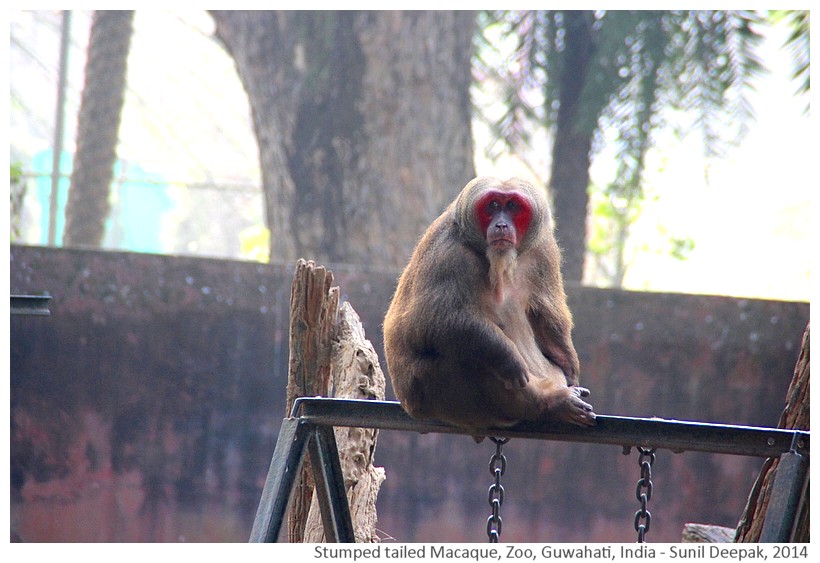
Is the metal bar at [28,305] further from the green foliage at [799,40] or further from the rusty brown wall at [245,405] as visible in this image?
the green foliage at [799,40]

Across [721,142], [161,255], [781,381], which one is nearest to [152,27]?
[721,142]

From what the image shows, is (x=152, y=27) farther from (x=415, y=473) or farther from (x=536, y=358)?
(x=536, y=358)

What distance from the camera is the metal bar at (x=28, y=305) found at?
13.1ft

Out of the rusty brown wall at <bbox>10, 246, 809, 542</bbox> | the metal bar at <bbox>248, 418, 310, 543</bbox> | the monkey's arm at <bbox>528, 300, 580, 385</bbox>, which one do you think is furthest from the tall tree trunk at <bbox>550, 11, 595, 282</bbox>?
the metal bar at <bbox>248, 418, 310, 543</bbox>

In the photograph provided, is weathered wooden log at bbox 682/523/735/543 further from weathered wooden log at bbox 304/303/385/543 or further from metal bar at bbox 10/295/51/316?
metal bar at bbox 10/295/51/316

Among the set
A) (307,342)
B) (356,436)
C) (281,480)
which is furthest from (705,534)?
(281,480)

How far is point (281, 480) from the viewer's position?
9.98ft

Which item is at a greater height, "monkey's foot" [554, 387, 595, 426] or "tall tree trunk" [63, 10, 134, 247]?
"tall tree trunk" [63, 10, 134, 247]

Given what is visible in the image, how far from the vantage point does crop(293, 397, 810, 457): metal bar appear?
2.82 metres

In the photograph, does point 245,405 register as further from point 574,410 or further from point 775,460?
point 775,460

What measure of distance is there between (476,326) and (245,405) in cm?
300

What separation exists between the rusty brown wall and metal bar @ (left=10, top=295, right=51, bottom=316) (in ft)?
6.54

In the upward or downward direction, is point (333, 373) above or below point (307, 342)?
below

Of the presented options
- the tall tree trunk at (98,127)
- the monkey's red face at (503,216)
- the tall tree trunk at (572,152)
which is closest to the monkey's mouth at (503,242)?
the monkey's red face at (503,216)
